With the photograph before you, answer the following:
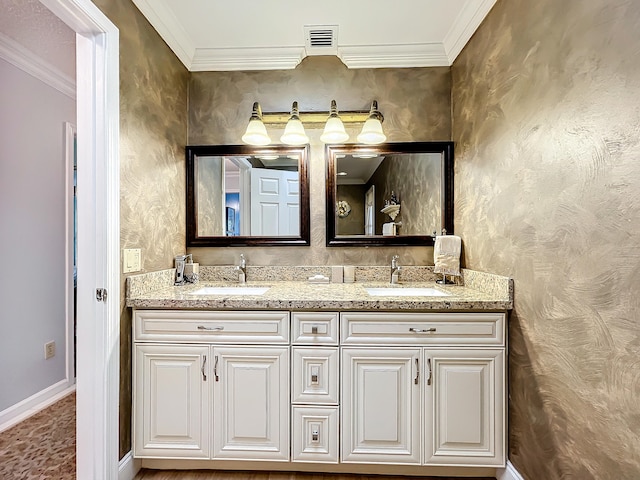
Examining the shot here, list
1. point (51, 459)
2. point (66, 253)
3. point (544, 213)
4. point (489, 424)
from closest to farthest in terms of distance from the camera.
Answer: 1. point (544, 213)
2. point (489, 424)
3. point (51, 459)
4. point (66, 253)

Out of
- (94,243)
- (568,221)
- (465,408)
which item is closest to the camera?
(568,221)

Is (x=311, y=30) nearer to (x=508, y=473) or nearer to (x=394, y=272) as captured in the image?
(x=394, y=272)

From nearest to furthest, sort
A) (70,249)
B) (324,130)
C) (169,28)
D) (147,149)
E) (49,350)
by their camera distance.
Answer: (147,149) < (169,28) < (324,130) < (49,350) < (70,249)

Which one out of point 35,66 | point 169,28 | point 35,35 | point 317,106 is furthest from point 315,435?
point 35,66

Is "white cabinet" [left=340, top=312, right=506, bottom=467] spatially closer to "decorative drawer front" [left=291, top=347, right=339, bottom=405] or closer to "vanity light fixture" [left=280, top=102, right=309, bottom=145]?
"decorative drawer front" [left=291, top=347, right=339, bottom=405]

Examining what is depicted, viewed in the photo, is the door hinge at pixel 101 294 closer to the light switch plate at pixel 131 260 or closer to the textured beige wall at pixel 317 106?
the light switch plate at pixel 131 260

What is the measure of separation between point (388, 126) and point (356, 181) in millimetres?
429

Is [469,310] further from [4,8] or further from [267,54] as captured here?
[4,8]

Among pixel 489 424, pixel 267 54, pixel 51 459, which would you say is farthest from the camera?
pixel 267 54

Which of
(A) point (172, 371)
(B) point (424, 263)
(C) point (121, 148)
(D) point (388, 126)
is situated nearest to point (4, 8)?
(C) point (121, 148)

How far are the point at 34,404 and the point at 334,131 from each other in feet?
8.98

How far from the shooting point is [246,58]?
2.18m

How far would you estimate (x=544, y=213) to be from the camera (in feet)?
4.19

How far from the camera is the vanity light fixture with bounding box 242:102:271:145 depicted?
2057 millimetres
